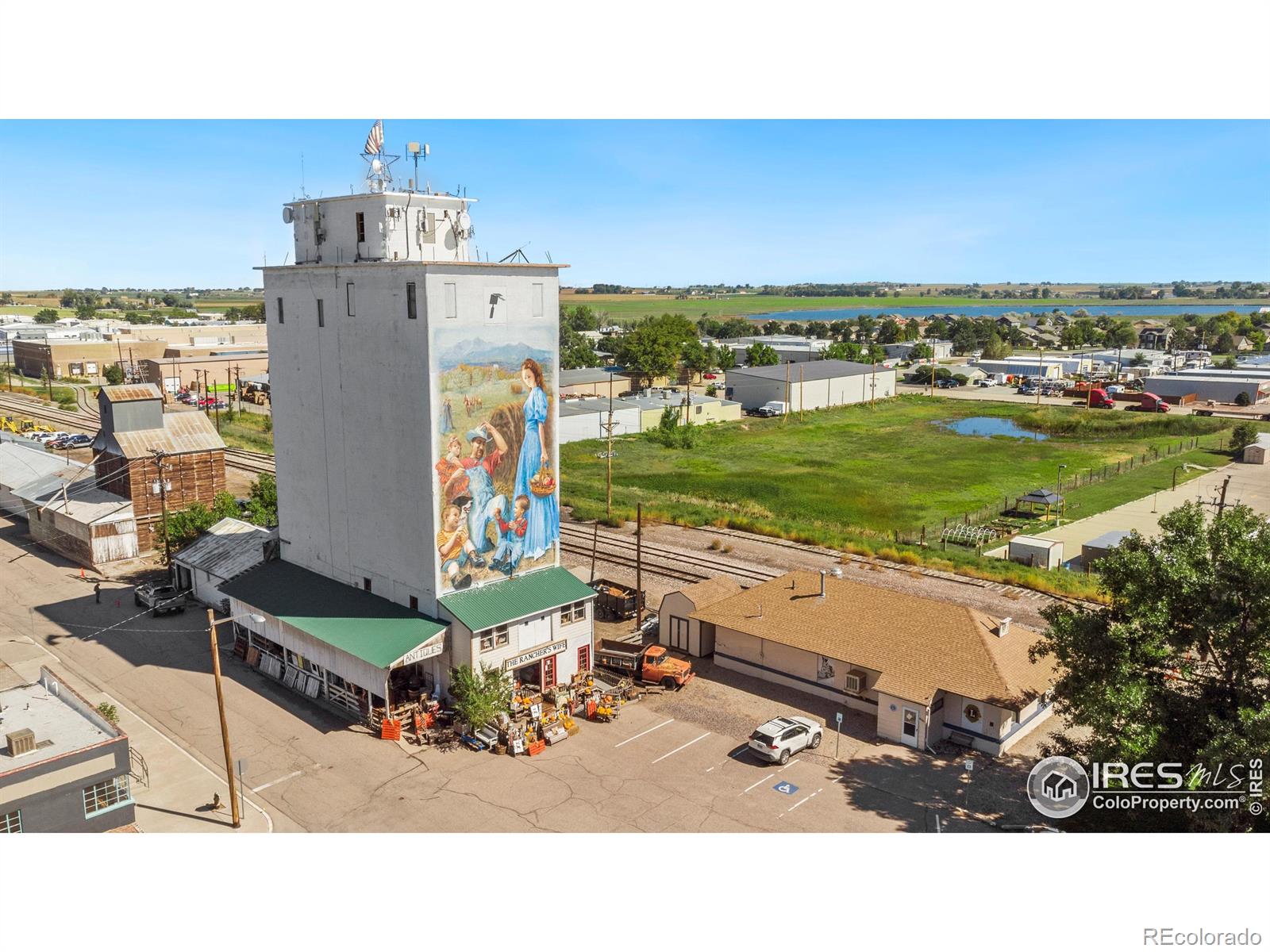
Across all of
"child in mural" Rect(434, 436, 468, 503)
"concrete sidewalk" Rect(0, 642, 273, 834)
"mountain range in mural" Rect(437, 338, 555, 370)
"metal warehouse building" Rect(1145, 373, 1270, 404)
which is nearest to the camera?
"concrete sidewalk" Rect(0, 642, 273, 834)

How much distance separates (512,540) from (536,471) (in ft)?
8.87

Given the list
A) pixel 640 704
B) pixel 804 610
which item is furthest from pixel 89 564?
pixel 804 610

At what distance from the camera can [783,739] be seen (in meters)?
28.2

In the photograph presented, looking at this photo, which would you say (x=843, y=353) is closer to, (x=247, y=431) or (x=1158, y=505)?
(x=1158, y=505)

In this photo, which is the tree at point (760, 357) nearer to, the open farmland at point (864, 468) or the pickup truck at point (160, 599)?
the open farmland at point (864, 468)

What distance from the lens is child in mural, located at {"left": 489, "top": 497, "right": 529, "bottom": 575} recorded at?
33.0 m

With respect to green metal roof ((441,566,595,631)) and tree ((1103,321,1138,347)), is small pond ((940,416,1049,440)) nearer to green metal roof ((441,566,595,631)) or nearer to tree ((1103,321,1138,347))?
green metal roof ((441,566,595,631))

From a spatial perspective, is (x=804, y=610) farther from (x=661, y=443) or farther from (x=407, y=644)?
(x=661, y=443)

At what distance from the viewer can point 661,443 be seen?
90188 mm

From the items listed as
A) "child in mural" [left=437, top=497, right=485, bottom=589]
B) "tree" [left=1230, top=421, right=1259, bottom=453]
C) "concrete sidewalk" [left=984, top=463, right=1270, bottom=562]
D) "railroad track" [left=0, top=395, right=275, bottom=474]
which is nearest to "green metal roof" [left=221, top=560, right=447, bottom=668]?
"child in mural" [left=437, top=497, right=485, bottom=589]

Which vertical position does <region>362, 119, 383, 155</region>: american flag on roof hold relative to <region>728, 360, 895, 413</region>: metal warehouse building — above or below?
above

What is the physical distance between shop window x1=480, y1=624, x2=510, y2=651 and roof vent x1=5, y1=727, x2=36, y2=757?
505 inches

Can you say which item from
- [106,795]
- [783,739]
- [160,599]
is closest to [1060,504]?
[783,739]

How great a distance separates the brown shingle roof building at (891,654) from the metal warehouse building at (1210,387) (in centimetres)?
9839
